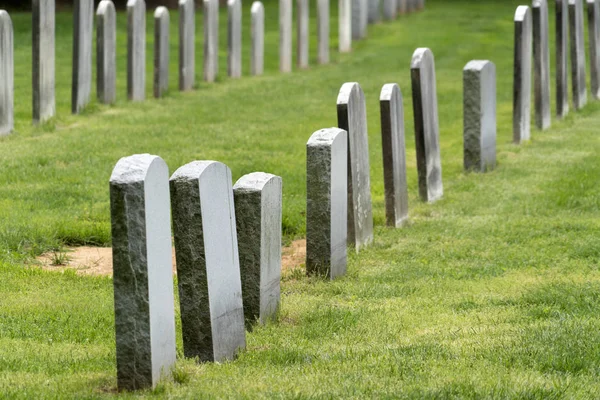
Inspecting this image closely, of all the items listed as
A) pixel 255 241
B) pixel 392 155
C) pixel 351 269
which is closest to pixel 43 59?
pixel 392 155

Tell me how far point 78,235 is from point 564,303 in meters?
3.75

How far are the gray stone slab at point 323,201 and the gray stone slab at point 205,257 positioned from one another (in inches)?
74.2

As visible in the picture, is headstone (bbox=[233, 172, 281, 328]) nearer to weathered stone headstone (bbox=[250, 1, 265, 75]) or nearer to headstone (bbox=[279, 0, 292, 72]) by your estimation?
weathered stone headstone (bbox=[250, 1, 265, 75])

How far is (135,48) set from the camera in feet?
48.7

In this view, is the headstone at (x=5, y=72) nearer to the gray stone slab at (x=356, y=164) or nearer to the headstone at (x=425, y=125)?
the headstone at (x=425, y=125)

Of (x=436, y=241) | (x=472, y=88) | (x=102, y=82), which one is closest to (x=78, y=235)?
(x=436, y=241)

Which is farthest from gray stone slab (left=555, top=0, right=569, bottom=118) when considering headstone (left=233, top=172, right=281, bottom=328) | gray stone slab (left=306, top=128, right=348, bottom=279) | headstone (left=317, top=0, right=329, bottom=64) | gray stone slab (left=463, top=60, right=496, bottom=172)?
headstone (left=233, top=172, right=281, bottom=328)

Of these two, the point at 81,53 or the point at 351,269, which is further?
the point at 81,53

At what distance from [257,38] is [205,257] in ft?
44.0

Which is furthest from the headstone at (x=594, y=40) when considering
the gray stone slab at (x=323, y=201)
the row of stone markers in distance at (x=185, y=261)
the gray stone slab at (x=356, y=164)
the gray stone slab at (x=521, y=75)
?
the row of stone markers in distance at (x=185, y=261)

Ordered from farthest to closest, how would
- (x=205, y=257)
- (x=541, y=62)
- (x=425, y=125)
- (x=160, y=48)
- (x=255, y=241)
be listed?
(x=160, y=48)
(x=541, y=62)
(x=425, y=125)
(x=255, y=241)
(x=205, y=257)

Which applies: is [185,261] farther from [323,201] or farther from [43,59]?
[43,59]

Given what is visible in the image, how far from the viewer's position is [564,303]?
639cm

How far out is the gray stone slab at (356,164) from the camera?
7.97m
